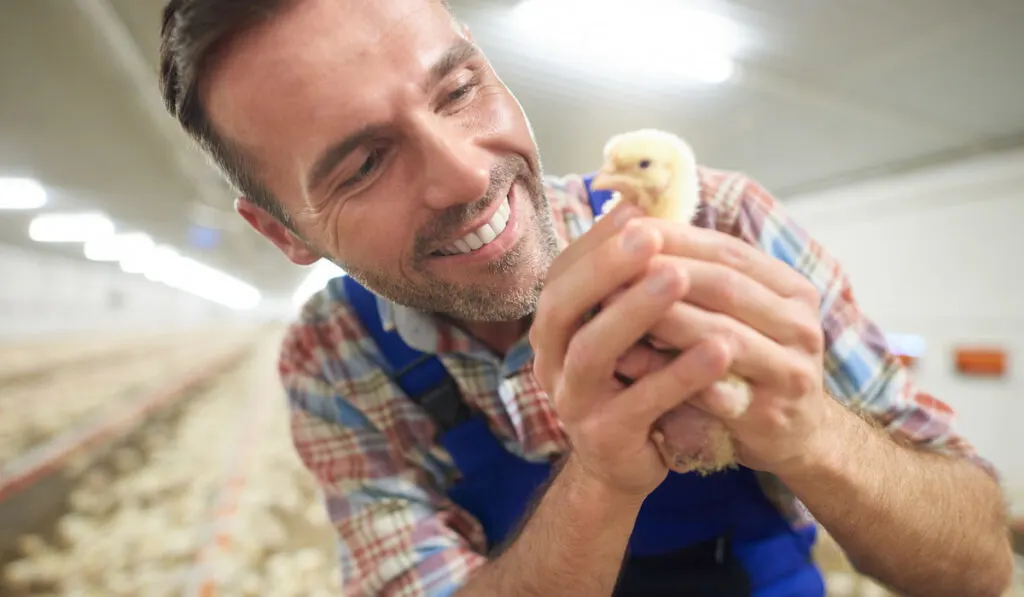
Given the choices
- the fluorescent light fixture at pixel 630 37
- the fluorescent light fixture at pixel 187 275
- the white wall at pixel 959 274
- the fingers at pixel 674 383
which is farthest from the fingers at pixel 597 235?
the fluorescent light fixture at pixel 187 275

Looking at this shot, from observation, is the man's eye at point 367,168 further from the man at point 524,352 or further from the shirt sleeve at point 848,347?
the shirt sleeve at point 848,347

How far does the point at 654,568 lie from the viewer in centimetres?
89

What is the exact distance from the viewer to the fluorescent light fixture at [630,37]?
1.42 metres

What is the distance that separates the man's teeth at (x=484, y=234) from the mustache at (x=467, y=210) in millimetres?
16

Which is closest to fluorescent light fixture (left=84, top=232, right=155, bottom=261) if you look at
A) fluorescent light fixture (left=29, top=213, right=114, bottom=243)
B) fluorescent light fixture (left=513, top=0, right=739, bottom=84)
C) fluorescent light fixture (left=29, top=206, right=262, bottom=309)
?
fluorescent light fixture (left=29, top=206, right=262, bottom=309)

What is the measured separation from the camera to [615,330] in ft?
1.37

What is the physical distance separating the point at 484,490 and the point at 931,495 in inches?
25.2

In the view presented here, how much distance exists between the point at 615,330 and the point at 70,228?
6.70 m

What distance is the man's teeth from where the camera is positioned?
0.67 metres

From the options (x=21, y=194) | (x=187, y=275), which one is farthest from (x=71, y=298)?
(x=21, y=194)

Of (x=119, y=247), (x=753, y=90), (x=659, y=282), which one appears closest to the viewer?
(x=659, y=282)

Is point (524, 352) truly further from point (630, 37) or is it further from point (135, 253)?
point (135, 253)

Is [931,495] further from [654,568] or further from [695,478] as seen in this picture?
[654,568]

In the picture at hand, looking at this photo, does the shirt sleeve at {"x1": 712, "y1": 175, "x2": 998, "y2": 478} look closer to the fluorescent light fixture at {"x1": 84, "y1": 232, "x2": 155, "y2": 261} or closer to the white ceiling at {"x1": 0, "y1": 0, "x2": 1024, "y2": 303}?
the white ceiling at {"x1": 0, "y1": 0, "x2": 1024, "y2": 303}
